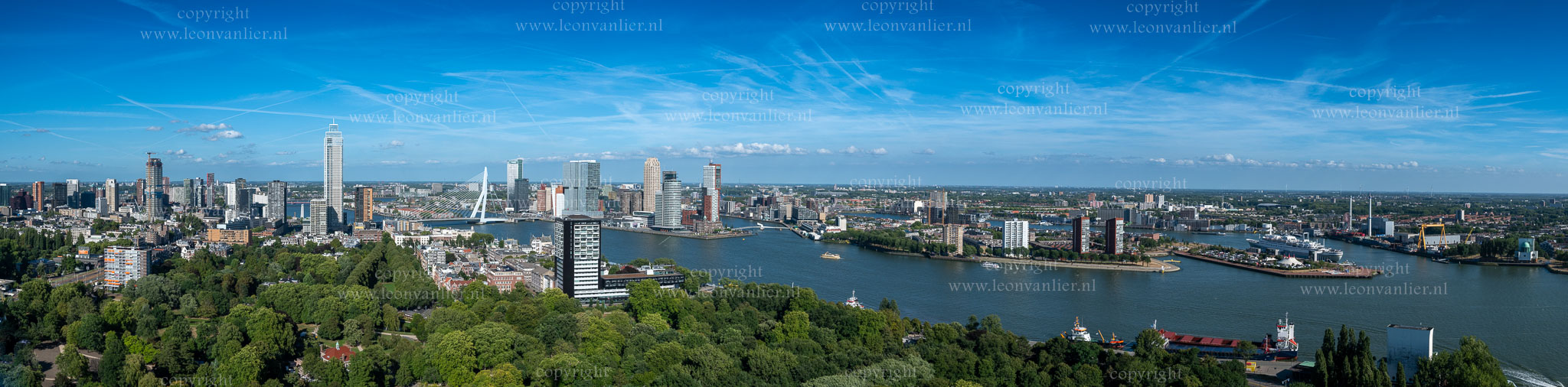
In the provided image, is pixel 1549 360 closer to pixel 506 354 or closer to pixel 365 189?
pixel 506 354

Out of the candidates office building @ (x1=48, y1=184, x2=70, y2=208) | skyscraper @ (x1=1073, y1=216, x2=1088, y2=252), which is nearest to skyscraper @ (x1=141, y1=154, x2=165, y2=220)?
office building @ (x1=48, y1=184, x2=70, y2=208)

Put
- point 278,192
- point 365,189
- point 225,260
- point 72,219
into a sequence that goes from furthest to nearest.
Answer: point 365,189 → point 278,192 → point 72,219 → point 225,260

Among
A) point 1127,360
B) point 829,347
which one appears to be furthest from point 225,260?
point 1127,360

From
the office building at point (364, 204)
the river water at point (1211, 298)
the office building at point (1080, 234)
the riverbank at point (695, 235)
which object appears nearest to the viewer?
the river water at point (1211, 298)

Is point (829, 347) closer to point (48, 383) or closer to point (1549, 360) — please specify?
point (48, 383)

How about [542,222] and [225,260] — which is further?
[542,222]

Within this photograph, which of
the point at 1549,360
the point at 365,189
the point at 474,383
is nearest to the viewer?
the point at 474,383

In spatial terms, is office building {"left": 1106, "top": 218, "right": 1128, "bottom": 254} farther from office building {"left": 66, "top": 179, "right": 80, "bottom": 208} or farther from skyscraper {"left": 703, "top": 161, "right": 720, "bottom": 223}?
office building {"left": 66, "top": 179, "right": 80, "bottom": 208}

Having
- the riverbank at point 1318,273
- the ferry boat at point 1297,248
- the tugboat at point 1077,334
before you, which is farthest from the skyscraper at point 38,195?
the ferry boat at point 1297,248

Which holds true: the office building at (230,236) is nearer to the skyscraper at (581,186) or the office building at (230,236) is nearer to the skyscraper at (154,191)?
the skyscraper at (154,191)
